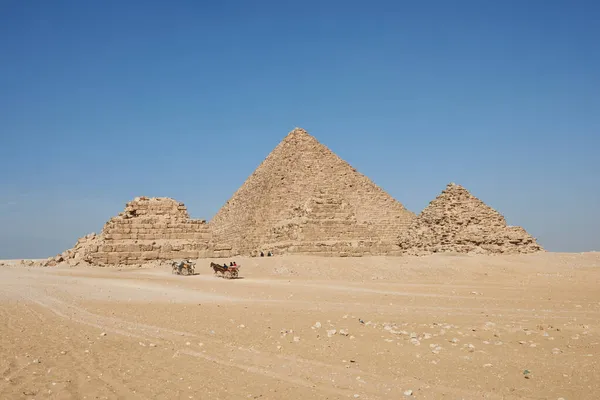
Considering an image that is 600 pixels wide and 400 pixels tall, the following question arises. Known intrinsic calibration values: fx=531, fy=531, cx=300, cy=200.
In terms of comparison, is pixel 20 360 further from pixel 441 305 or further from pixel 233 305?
pixel 441 305

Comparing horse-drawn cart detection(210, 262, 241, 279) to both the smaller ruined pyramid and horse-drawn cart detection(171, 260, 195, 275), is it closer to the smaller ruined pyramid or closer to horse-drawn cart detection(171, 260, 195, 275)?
horse-drawn cart detection(171, 260, 195, 275)

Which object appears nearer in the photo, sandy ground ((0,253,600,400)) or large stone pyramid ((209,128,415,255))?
sandy ground ((0,253,600,400))

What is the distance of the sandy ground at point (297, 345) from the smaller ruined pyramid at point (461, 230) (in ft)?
86.2

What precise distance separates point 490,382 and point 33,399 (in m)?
4.71

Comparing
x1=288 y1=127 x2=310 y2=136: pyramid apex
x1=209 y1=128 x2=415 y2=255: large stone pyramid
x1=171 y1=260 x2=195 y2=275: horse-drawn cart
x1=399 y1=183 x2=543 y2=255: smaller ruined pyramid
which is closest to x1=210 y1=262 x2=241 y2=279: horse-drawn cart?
x1=171 y1=260 x2=195 y2=275: horse-drawn cart

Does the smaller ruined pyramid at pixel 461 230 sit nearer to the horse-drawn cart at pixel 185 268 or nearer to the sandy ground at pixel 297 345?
the horse-drawn cart at pixel 185 268

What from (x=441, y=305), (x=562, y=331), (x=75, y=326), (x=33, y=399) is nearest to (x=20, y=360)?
(x=33, y=399)

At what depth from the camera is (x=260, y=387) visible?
18.3ft

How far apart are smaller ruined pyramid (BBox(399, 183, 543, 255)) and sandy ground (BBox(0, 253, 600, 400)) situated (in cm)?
2628

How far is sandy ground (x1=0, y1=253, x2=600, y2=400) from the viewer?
18.4 feet

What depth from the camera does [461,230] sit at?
4188cm

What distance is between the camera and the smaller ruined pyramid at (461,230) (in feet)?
133

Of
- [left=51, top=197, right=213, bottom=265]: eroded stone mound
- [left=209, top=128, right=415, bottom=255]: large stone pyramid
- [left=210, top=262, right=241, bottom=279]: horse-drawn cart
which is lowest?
[left=210, top=262, right=241, bottom=279]: horse-drawn cart

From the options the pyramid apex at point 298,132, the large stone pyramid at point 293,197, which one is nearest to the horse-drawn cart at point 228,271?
the large stone pyramid at point 293,197
